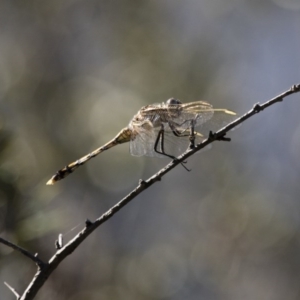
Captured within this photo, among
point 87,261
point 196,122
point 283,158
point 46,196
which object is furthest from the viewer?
point 283,158

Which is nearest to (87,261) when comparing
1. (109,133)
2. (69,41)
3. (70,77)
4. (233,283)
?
(109,133)

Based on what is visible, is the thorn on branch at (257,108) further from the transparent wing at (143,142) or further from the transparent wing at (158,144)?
the transparent wing at (143,142)

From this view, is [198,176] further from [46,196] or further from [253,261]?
[46,196]

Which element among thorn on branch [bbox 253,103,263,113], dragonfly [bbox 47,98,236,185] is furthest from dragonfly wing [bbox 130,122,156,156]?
thorn on branch [bbox 253,103,263,113]

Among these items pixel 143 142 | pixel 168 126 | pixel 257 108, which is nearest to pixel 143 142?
pixel 143 142

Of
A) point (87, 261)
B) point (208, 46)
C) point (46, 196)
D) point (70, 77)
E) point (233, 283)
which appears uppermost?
point (70, 77)

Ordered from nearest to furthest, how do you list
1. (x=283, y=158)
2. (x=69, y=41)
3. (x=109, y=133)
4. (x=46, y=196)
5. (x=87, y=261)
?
(x=46, y=196)
(x=87, y=261)
(x=109, y=133)
(x=283, y=158)
(x=69, y=41)

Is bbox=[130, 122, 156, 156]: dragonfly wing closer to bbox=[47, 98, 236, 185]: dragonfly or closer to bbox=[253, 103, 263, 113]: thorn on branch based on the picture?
bbox=[47, 98, 236, 185]: dragonfly

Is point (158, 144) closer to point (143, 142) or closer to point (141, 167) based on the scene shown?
point (143, 142)

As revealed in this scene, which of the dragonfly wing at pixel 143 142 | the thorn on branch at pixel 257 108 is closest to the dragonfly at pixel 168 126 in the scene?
the dragonfly wing at pixel 143 142
